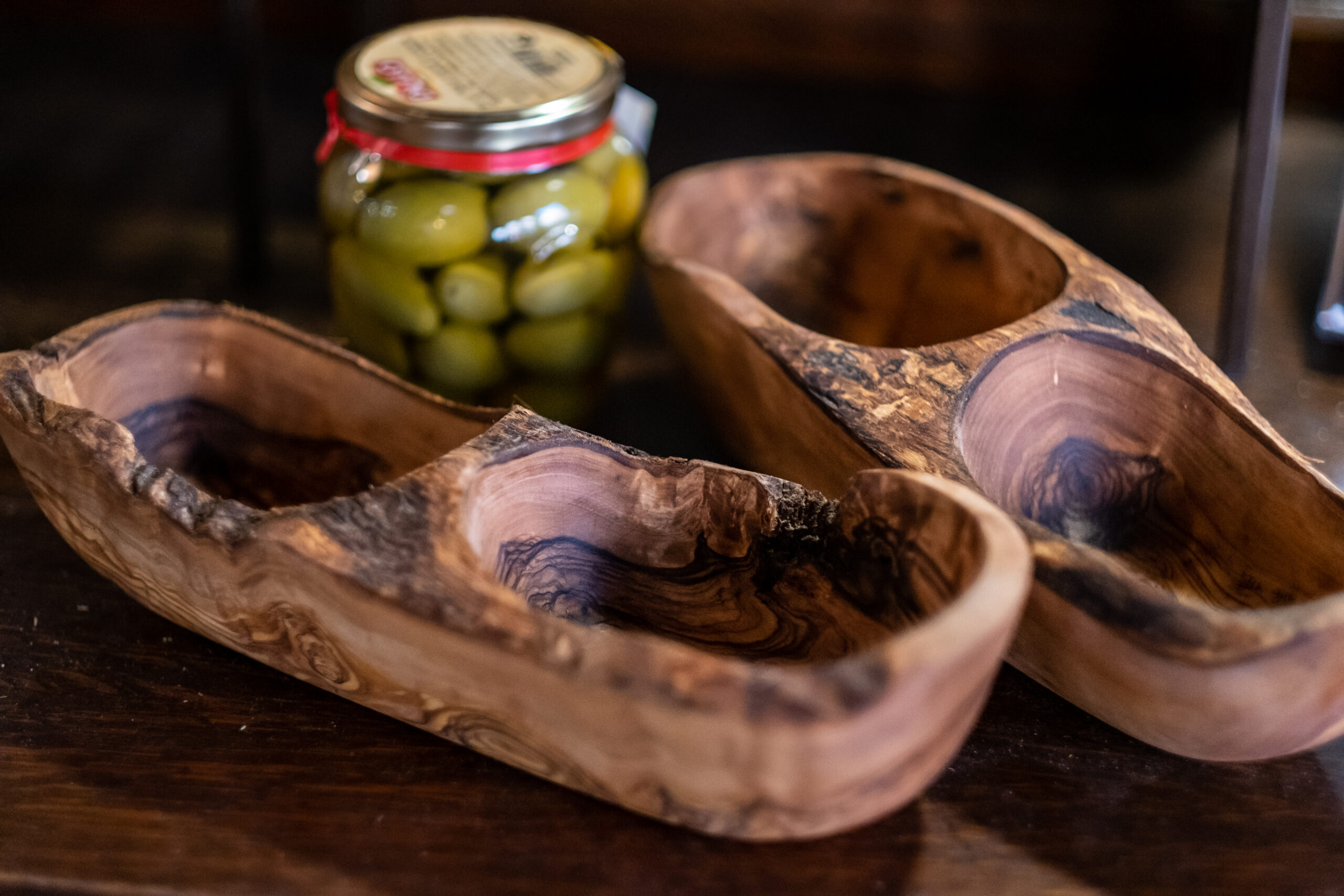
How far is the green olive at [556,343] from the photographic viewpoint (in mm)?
527

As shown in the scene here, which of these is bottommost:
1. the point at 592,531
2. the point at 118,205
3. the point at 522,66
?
the point at 118,205

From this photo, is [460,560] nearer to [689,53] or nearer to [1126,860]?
[1126,860]

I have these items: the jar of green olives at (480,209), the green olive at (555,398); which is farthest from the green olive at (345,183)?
the green olive at (555,398)

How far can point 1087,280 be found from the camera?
0.51m

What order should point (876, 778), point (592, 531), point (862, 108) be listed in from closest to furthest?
point (876, 778), point (592, 531), point (862, 108)

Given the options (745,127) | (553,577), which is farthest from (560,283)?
(745,127)

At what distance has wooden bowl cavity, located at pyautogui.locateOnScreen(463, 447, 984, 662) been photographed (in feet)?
1.30

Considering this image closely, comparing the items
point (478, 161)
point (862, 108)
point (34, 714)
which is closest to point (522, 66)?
point (478, 161)

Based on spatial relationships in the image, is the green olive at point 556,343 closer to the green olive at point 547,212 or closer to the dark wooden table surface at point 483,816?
the green olive at point 547,212

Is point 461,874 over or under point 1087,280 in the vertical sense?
under

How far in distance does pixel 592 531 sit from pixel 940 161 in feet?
1.83

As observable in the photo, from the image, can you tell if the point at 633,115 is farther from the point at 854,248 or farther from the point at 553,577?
the point at 553,577

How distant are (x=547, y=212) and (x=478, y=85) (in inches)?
2.8

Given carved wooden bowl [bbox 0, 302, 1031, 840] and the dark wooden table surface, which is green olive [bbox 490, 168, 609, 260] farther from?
the dark wooden table surface
